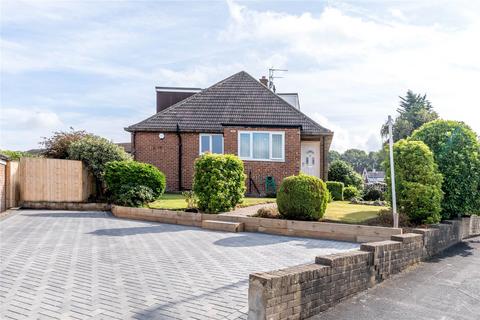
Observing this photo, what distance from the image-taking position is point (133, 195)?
14.4 meters

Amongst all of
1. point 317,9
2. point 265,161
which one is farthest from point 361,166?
point 317,9

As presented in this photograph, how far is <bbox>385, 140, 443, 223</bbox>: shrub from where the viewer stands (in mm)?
10469

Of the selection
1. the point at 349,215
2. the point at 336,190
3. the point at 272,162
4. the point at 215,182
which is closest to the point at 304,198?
the point at 349,215

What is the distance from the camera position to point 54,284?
532 centimetres

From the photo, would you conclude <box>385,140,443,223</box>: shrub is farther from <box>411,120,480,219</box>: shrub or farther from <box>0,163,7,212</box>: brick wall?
<box>0,163,7,212</box>: brick wall

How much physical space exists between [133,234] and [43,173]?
7.94 m

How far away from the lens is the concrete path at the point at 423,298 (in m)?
4.96

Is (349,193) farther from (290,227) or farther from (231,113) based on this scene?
(290,227)

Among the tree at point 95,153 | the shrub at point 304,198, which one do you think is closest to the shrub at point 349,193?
Answer: the shrub at point 304,198

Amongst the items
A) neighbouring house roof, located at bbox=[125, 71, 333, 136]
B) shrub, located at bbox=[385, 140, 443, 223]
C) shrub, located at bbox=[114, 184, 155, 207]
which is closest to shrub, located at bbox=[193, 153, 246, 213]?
shrub, located at bbox=[114, 184, 155, 207]

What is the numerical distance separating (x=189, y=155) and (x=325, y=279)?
15.8m

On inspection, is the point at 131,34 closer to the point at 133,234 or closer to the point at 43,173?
the point at 133,234

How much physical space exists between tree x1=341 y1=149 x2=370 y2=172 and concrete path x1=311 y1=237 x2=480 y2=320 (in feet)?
399

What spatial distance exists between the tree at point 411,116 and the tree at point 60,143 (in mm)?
37327
